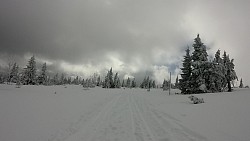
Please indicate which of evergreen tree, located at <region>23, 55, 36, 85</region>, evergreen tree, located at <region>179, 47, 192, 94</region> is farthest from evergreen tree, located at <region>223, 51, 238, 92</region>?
evergreen tree, located at <region>23, 55, 36, 85</region>

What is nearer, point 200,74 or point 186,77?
point 200,74

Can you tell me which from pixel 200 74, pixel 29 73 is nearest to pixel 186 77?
pixel 200 74

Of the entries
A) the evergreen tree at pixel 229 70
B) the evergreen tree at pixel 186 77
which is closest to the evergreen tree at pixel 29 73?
the evergreen tree at pixel 186 77

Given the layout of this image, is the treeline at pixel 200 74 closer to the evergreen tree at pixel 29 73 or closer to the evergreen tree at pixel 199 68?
the evergreen tree at pixel 199 68

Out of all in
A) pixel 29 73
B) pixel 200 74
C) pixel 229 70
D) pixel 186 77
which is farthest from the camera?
pixel 29 73

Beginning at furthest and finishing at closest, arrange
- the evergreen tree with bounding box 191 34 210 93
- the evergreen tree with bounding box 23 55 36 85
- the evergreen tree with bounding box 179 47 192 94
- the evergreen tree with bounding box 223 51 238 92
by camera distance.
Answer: the evergreen tree with bounding box 23 55 36 85 < the evergreen tree with bounding box 223 51 238 92 < the evergreen tree with bounding box 179 47 192 94 < the evergreen tree with bounding box 191 34 210 93

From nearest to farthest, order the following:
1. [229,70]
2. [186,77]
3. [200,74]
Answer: [200,74] < [186,77] < [229,70]

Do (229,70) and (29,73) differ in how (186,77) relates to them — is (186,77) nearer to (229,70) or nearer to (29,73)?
(229,70)

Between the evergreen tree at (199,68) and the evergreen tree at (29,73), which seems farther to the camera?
the evergreen tree at (29,73)

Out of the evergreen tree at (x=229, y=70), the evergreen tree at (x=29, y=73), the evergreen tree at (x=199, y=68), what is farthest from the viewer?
the evergreen tree at (x=29, y=73)

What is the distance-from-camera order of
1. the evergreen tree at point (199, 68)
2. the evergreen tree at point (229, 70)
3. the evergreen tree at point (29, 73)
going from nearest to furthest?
the evergreen tree at point (199, 68)
the evergreen tree at point (229, 70)
the evergreen tree at point (29, 73)

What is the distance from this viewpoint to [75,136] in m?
6.79

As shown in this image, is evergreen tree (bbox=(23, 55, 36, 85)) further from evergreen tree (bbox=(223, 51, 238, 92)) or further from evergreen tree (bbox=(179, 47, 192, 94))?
evergreen tree (bbox=(223, 51, 238, 92))

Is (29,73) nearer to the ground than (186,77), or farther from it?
farther from it
